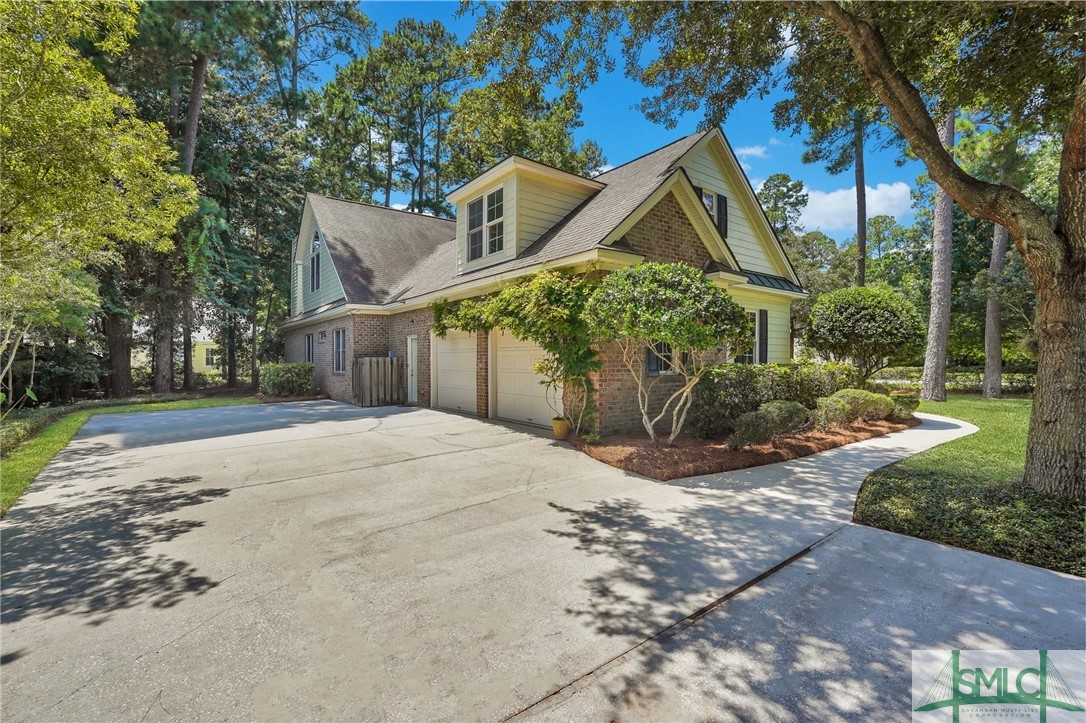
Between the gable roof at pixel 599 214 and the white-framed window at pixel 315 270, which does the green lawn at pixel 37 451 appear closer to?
the white-framed window at pixel 315 270

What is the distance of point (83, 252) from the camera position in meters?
7.96

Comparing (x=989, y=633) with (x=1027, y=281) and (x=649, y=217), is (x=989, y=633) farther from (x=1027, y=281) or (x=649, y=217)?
(x=1027, y=281)

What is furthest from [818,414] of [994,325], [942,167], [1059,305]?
[994,325]

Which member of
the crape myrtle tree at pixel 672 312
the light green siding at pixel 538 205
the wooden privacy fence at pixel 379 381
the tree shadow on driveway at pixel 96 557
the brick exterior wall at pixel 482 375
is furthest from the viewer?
the wooden privacy fence at pixel 379 381

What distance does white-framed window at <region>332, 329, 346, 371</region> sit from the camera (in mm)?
15633

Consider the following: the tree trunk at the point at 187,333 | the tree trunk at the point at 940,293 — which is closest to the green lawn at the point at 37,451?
the tree trunk at the point at 187,333

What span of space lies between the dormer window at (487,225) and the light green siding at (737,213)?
501 cm

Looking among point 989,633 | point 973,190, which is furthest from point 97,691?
point 973,190

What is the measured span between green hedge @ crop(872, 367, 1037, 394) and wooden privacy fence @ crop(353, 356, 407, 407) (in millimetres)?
17876

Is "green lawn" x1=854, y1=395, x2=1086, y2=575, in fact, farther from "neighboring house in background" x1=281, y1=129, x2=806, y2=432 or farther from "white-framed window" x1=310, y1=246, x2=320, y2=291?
"white-framed window" x1=310, y1=246, x2=320, y2=291

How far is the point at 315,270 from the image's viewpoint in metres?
18.0

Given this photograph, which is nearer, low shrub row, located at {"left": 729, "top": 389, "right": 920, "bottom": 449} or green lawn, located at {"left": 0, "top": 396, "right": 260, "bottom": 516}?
green lawn, located at {"left": 0, "top": 396, "right": 260, "bottom": 516}

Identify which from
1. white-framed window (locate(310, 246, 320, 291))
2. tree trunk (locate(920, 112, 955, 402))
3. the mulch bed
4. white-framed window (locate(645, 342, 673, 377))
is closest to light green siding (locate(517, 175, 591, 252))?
white-framed window (locate(645, 342, 673, 377))

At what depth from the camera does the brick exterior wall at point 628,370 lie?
8.51 metres
